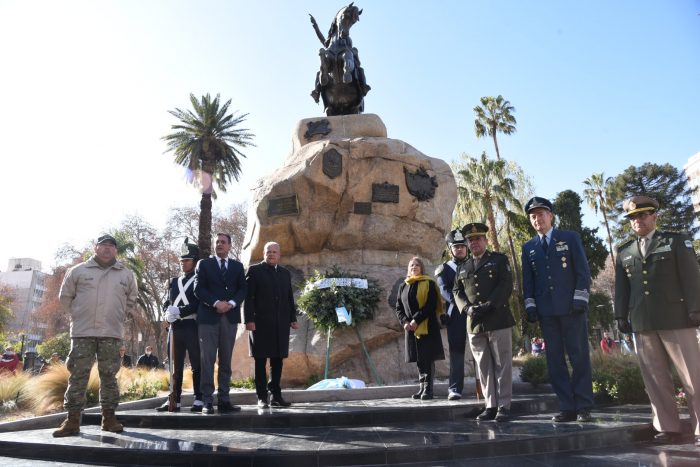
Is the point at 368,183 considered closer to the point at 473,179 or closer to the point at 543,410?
the point at 543,410

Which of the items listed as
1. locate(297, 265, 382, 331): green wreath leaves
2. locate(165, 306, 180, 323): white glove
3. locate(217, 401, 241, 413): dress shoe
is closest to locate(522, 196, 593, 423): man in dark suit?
locate(217, 401, 241, 413): dress shoe

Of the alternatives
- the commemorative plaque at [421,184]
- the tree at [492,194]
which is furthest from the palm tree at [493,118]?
the commemorative plaque at [421,184]

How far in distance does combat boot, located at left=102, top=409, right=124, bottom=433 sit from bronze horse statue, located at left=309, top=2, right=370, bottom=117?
9.37 meters

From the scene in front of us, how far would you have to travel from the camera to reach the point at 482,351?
4914 mm

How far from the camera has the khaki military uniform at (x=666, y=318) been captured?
12.8 feet

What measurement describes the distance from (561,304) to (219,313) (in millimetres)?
3623

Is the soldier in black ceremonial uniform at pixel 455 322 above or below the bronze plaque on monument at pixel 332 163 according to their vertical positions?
below

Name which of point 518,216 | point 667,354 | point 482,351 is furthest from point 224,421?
point 518,216

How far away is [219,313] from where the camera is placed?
5.61 meters

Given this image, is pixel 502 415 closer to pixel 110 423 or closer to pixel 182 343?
pixel 182 343

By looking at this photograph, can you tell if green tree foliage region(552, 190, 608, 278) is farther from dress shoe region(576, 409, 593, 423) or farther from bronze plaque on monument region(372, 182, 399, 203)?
dress shoe region(576, 409, 593, 423)

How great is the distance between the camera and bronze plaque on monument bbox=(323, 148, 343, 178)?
9938mm

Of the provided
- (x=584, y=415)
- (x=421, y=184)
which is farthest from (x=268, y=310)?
(x=421, y=184)

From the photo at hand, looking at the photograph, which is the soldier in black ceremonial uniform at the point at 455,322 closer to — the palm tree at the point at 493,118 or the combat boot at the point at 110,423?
the combat boot at the point at 110,423
